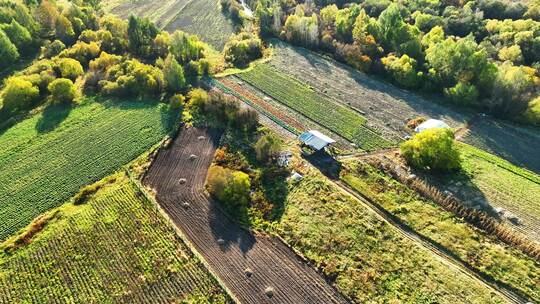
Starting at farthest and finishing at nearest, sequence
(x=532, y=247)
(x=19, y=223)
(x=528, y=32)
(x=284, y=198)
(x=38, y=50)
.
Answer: (x=38, y=50) → (x=528, y=32) → (x=284, y=198) → (x=19, y=223) → (x=532, y=247)

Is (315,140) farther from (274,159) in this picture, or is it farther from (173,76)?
(173,76)

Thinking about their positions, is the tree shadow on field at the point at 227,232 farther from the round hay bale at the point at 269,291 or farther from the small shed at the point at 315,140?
the small shed at the point at 315,140

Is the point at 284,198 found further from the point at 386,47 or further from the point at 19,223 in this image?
the point at 386,47

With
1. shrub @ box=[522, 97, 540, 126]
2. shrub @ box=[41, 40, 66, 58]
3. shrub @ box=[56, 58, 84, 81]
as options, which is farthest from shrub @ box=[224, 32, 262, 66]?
shrub @ box=[522, 97, 540, 126]

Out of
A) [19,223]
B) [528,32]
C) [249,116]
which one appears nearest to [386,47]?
[528,32]

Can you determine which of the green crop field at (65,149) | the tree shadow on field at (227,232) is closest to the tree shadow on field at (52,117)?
the green crop field at (65,149)

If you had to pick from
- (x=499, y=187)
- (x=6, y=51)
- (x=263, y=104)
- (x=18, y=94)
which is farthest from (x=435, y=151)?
(x=6, y=51)

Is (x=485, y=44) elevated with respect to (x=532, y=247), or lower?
elevated
